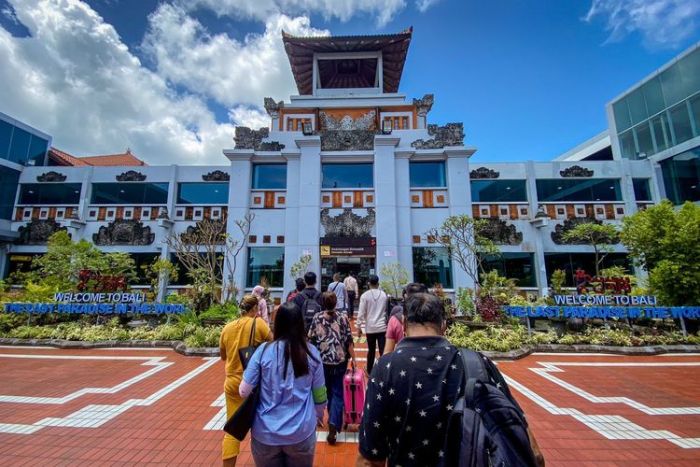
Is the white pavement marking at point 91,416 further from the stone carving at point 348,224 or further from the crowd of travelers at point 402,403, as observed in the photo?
the stone carving at point 348,224

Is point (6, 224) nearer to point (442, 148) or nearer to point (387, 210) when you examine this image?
point (387, 210)

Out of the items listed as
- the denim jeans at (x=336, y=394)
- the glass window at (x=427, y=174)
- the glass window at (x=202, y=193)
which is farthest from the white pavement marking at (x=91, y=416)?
the glass window at (x=427, y=174)

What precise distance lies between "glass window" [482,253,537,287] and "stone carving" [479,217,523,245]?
71 cm

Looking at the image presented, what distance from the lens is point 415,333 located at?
1.70 meters

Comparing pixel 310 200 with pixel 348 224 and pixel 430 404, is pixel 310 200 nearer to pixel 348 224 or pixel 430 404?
pixel 348 224

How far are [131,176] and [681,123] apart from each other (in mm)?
30453

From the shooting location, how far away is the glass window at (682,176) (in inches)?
591

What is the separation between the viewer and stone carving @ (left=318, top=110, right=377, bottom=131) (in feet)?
53.7

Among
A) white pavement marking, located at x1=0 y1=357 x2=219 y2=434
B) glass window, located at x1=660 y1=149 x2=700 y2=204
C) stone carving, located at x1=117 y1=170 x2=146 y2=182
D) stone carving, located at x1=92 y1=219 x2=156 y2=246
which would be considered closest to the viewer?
white pavement marking, located at x1=0 y1=357 x2=219 y2=434

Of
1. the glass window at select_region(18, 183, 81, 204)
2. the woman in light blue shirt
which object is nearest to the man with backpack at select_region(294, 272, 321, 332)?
the woman in light blue shirt

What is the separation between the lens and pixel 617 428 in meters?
3.92

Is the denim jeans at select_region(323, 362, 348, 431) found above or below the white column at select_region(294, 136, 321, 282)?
below

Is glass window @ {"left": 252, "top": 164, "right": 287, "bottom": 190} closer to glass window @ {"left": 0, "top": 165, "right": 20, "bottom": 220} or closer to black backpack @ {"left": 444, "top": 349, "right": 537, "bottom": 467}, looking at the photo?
glass window @ {"left": 0, "top": 165, "right": 20, "bottom": 220}

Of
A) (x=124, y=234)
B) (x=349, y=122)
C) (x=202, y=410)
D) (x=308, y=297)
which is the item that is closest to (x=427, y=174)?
(x=349, y=122)
